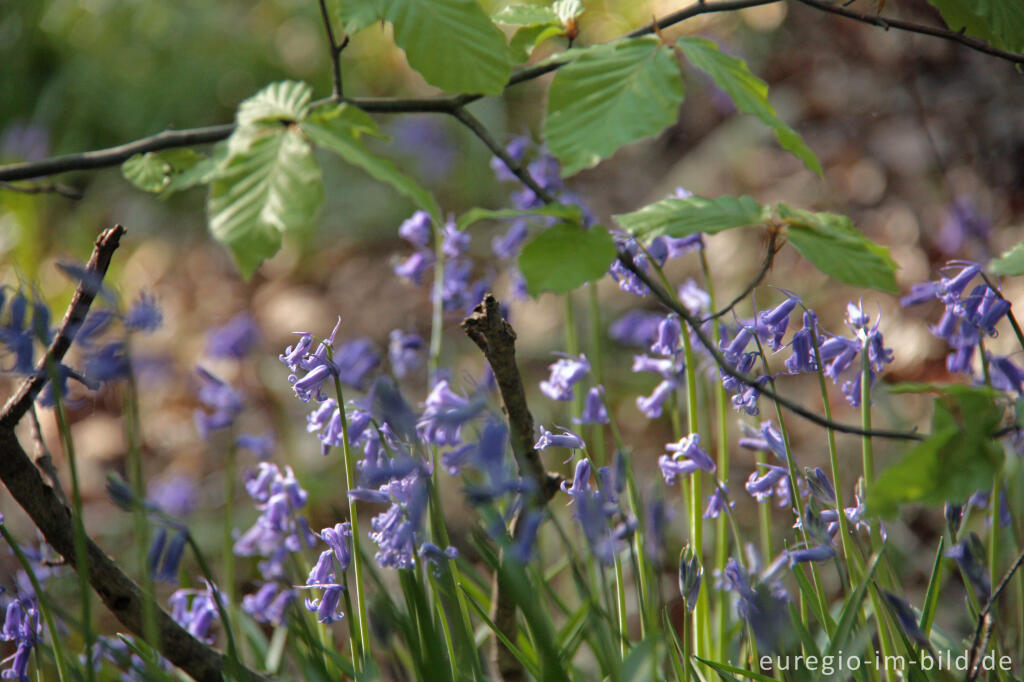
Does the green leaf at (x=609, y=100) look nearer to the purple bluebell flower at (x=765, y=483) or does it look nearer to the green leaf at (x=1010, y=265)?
the green leaf at (x=1010, y=265)

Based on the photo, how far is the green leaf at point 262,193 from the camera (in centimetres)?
93

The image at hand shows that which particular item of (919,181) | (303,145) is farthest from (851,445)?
(303,145)

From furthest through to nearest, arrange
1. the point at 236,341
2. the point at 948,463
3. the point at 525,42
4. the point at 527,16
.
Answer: the point at 236,341 < the point at 525,42 < the point at 527,16 < the point at 948,463

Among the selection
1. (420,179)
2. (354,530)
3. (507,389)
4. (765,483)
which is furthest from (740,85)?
(420,179)

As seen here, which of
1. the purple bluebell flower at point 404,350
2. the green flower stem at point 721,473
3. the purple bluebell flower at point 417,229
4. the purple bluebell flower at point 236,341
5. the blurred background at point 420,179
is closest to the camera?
the green flower stem at point 721,473

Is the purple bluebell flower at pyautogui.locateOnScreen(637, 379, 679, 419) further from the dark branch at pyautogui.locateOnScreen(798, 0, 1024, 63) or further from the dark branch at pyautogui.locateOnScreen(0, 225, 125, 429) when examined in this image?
the dark branch at pyautogui.locateOnScreen(0, 225, 125, 429)

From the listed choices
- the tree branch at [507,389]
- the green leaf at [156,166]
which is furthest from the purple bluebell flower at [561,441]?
the green leaf at [156,166]

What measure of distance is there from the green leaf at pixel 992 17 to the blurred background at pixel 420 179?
5.95ft

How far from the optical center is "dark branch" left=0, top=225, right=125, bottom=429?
1.02 m

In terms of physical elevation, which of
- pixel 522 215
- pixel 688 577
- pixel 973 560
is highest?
pixel 522 215

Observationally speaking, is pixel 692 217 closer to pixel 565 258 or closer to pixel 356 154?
pixel 565 258

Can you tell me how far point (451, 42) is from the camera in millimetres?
1042

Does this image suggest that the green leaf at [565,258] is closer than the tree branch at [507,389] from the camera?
Yes

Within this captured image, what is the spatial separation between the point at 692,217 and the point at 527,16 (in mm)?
423
